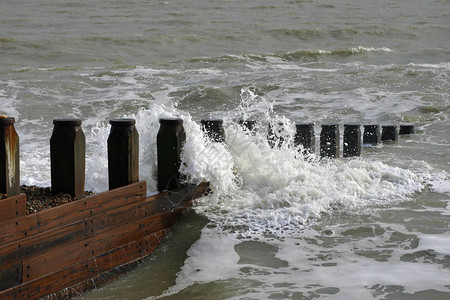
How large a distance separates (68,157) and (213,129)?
6.82ft

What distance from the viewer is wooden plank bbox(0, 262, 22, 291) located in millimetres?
4293

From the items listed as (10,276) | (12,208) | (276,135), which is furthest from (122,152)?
(276,135)

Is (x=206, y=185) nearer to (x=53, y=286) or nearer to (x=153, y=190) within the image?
(x=153, y=190)

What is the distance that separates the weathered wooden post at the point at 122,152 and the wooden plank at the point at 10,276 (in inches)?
51.4

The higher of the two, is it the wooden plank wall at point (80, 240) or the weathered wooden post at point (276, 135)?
the weathered wooden post at point (276, 135)

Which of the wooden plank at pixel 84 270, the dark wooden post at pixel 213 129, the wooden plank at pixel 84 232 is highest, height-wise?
the dark wooden post at pixel 213 129

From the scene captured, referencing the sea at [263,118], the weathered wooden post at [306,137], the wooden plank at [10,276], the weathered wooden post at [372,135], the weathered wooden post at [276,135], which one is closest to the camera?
the wooden plank at [10,276]

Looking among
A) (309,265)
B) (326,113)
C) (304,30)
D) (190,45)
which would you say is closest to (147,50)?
(190,45)

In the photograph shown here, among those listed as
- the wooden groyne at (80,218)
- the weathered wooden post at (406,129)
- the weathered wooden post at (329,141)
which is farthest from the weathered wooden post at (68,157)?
the weathered wooden post at (406,129)

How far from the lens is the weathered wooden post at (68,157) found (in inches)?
203

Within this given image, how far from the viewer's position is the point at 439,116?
13.6 meters

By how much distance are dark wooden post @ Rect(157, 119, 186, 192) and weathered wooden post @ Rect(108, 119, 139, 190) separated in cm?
50

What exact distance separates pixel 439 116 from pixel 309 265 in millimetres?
9071

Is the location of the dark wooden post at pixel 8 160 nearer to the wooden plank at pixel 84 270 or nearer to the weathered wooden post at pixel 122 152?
the wooden plank at pixel 84 270
